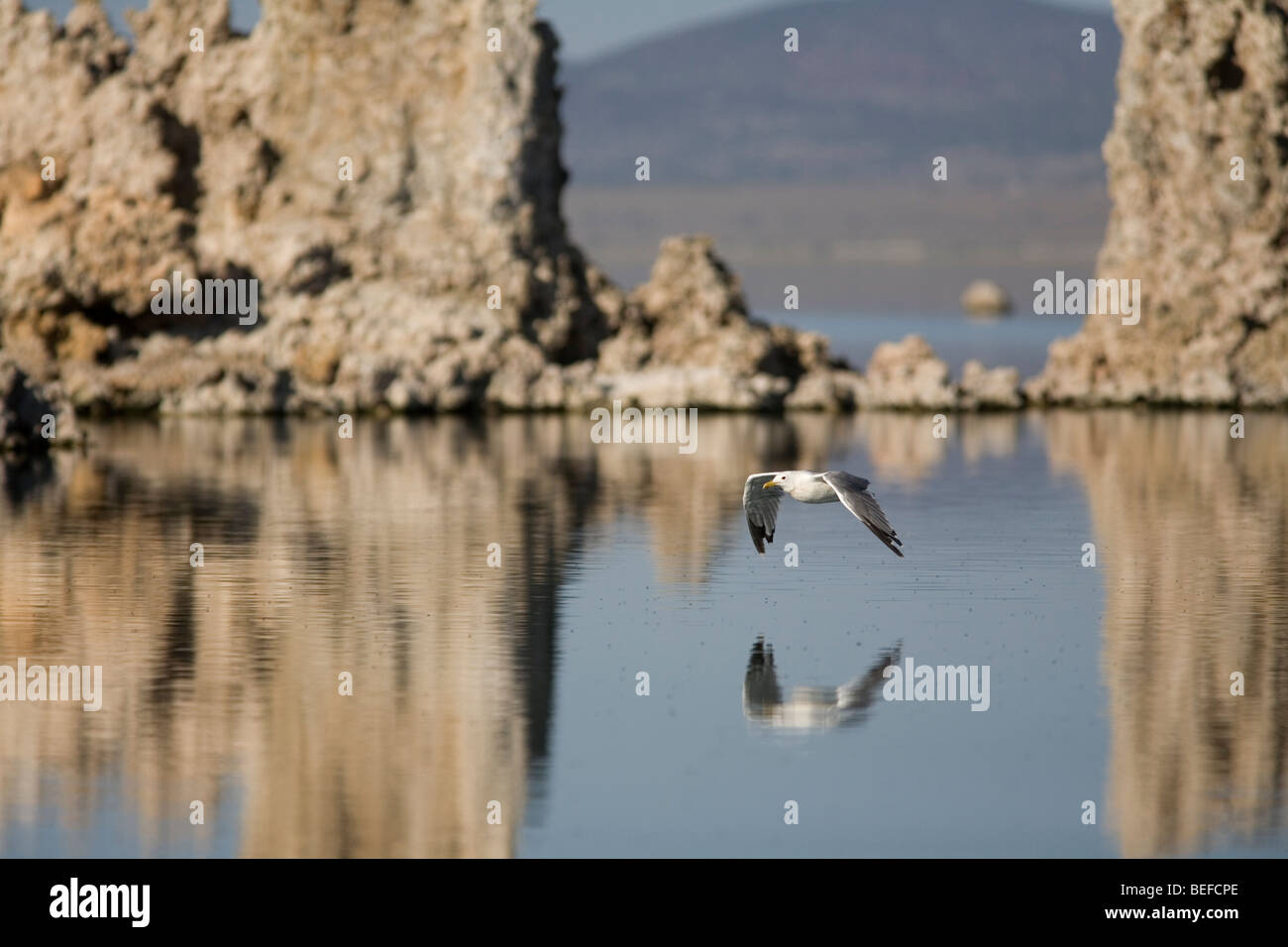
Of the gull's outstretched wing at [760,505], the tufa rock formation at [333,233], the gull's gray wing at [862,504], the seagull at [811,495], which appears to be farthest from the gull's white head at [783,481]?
the tufa rock formation at [333,233]

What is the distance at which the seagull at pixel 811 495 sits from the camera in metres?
12.2

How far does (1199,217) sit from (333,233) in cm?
1568

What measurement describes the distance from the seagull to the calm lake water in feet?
1.87

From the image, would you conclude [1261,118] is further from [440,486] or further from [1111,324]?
[440,486]

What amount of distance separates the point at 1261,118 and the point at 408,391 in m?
16.2

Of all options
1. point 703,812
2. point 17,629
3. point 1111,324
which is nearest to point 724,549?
point 17,629

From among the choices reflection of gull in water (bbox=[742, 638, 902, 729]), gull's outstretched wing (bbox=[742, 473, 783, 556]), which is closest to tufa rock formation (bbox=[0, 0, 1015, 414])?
gull's outstretched wing (bbox=[742, 473, 783, 556])

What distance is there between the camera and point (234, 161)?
4156 centimetres

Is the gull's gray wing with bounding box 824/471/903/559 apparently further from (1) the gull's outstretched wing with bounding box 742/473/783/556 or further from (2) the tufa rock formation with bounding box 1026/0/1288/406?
(2) the tufa rock formation with bounding box 1026/0/1288/406

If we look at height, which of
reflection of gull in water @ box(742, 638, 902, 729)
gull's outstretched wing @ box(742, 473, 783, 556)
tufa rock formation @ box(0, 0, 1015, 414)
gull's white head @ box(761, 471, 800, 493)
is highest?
tufa rock formation @ box(0, 0, 1015, 414)

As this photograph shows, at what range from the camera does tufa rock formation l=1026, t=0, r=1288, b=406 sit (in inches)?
1582

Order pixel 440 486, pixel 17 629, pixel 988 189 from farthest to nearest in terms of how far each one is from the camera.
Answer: pixel 988 189 → pixel 440 486 → pixel 17 629

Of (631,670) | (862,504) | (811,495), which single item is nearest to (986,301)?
(811,495)
